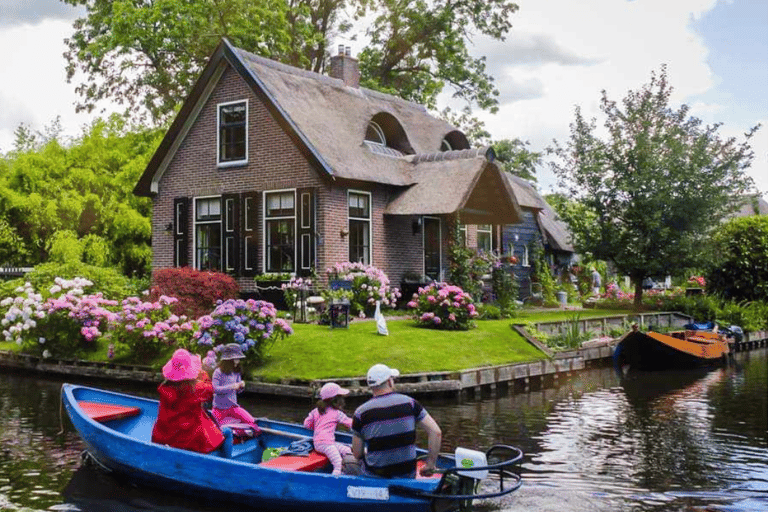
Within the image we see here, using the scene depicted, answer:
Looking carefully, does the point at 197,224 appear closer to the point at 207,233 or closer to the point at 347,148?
the point at 207,233

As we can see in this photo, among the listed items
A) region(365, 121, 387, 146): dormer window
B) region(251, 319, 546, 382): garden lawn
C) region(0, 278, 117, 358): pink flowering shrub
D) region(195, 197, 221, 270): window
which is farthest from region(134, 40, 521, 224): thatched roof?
region(0, 278, 117, 358): pink flowering shrub

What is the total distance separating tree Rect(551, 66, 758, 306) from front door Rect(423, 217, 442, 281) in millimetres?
6649

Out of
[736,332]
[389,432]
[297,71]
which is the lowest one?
[736,332]

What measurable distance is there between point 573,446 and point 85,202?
1110 inches

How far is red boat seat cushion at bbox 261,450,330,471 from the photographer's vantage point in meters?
9.05

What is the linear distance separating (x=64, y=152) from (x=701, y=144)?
90.3ft

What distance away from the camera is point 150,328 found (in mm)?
18062

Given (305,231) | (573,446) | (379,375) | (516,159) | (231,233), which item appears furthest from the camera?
(516,159)

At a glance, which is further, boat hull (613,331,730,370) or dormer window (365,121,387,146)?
dormer window (365,121,387,146)

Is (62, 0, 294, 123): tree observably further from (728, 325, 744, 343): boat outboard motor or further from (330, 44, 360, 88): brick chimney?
(728, 325, 744, 343): boat outboard motor

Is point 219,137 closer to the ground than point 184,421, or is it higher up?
higher up

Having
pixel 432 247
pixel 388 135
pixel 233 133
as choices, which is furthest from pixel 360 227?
pixel 233 133

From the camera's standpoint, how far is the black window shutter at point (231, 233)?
81.1 ft

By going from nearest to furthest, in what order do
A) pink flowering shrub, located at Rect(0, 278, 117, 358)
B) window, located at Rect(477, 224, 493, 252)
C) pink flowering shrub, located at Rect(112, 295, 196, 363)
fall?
pink flowering shrub, located at Rect(112, 295, 196, 363), pink flowering shrub, located at Rect(0, 278, 117, 358), window, located at Rect(477, 224, 493, 252)
